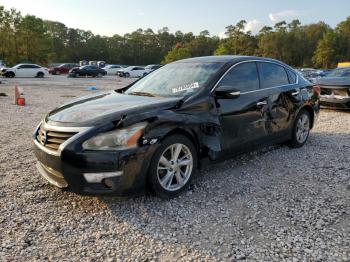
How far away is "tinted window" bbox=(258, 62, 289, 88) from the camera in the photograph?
5.09 metres

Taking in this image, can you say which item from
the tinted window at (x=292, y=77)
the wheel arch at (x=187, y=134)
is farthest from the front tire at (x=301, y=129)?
the wheel arch at (x=187, y=134)

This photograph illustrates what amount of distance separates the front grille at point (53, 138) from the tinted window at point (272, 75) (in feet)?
9.73

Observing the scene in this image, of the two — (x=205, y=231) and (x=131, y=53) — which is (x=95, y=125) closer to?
(x=205, y=231)

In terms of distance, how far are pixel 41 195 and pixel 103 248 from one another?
1400 millimetres

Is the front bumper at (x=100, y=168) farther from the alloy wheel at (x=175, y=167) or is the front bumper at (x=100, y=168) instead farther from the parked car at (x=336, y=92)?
the parked car at (x=336, y=92)

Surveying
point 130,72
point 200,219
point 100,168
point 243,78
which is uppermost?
point 130,72

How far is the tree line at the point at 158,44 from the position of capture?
5466 centimetres

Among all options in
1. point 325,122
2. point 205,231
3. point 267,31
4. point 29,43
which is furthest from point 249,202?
point 267,31

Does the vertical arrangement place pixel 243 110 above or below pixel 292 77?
below

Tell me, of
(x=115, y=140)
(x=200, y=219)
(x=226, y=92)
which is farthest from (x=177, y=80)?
(x=200, y=219)

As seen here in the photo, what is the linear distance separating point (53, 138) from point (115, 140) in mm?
728

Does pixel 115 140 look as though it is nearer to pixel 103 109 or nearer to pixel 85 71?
pixel 103 109

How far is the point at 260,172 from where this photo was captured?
4699 mm

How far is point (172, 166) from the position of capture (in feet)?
12.3
